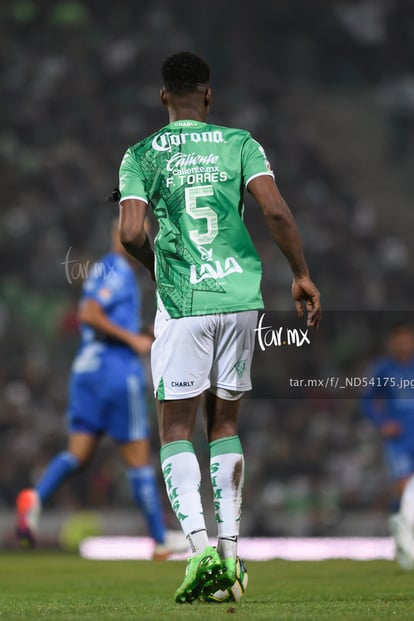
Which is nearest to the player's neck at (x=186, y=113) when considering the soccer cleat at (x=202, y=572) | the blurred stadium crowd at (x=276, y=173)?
the soccer cleat at (x=202, y=572)

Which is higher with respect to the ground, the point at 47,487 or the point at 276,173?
the point at 276,173

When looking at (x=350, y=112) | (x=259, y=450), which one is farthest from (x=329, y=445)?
(x=350, y=112)

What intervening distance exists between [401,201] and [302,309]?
13.1 metres

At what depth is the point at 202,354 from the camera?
434 cm

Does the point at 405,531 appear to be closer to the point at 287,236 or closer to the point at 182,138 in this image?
the point at 287,236

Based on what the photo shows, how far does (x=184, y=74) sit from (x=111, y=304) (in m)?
3.47

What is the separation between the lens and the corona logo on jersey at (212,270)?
4352 millimetres

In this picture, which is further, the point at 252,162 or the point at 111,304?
the point at 111,304

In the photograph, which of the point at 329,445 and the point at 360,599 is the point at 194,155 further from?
the point at 329,445

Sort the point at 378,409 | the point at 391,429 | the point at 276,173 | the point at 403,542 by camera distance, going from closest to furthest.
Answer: the point at 403,542 < the point at 391,429 < the point at 378,409 < the point at 276,173

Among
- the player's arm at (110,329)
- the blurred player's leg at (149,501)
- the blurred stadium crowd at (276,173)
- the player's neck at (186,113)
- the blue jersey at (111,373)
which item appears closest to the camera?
the player's neck at (186,113)

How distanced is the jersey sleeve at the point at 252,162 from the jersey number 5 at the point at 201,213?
0.46ft

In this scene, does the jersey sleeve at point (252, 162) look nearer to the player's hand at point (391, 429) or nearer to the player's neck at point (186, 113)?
the player's neck at point (186, 113)

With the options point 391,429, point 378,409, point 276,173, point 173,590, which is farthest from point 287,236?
point 276,173
